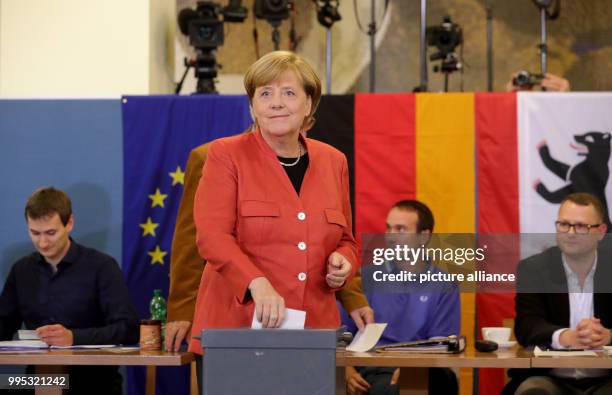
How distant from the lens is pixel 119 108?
483 centimetres

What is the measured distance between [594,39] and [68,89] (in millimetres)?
3861

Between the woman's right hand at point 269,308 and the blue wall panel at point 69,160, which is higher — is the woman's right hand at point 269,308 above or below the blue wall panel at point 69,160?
below

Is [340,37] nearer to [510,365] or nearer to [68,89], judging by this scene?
[68,89]

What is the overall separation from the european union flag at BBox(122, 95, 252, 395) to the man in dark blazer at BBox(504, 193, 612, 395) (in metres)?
1.80

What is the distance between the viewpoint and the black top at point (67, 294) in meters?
4.02

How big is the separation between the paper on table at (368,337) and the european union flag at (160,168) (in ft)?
6.46

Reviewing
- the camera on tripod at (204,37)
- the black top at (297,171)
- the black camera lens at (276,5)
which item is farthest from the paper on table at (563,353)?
the black camera lens at (276,5)

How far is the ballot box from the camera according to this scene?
5.87 ft

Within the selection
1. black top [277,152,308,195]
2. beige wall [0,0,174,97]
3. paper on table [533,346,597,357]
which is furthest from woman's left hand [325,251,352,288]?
beige wall [0,0,174,97]

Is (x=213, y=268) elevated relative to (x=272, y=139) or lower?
lower

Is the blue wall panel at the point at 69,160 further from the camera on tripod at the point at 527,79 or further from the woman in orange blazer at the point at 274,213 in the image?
the woman in orange blazer at the point at 274,213

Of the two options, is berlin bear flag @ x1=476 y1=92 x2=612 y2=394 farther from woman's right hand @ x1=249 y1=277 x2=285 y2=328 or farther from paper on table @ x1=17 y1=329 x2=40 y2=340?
woman's right hand @ x1=249 y1=277 x2=285 y2=328

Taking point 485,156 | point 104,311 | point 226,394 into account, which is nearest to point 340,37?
point 485,156

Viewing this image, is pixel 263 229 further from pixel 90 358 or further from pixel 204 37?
pixel 204 37
